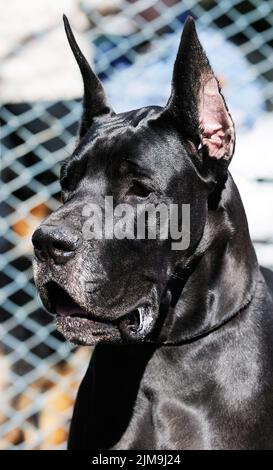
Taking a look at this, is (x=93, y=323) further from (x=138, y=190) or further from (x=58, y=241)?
(x=138, y=190)

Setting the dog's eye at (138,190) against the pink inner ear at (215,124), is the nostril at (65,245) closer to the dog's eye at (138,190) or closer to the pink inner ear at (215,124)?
the dog's eye at (138,190)

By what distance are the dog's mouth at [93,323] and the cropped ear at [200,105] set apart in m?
0.54

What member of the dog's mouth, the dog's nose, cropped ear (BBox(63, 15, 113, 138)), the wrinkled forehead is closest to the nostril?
the dog's nose

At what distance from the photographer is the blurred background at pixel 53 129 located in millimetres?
4191

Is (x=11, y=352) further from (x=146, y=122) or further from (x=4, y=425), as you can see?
(x=146, y=122)

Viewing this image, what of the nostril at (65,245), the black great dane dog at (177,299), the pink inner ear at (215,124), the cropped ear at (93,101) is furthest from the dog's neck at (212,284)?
the cropped ear at (93,101)

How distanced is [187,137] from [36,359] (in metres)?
2.03

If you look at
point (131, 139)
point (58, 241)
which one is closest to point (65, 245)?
point (58, 241)

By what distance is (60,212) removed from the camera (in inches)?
95.3

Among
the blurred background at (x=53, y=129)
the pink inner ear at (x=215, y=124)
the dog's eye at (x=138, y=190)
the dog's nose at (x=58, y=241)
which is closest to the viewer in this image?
the dog's nose at (x=58, y=241)

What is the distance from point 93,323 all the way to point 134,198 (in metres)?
0.38

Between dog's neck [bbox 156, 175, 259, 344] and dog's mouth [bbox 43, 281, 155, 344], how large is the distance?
0.46 feet
